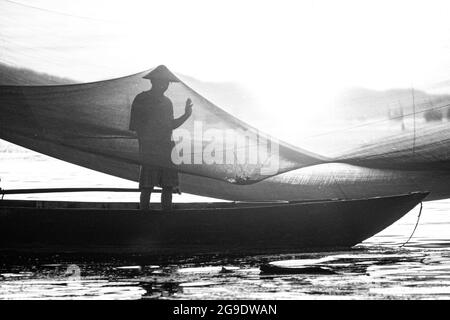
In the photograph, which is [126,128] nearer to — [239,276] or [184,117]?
[184,117]

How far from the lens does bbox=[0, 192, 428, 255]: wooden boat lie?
8.10 metres

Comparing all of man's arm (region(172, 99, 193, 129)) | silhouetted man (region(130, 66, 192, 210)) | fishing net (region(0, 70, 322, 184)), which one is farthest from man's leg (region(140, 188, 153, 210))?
man's arm (region(172, 99, 193, 129))

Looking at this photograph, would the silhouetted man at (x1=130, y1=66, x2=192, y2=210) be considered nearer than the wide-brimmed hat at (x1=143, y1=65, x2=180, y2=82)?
Yes

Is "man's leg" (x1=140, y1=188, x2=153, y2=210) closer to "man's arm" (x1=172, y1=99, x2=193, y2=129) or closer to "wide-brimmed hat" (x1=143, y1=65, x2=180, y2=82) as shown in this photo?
"man's arm" (x1=172, y1=99, x2=193, y2=129)

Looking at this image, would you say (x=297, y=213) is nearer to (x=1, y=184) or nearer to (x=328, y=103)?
(x=328, y=103)

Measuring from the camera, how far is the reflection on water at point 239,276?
6285mm

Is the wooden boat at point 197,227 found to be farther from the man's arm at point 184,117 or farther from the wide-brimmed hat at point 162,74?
the wide-brimmed hat at point 162,74

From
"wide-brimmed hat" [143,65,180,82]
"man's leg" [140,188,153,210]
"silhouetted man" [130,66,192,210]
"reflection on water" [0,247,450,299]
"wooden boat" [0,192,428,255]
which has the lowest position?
"reflection on water" [0,247,450,299]

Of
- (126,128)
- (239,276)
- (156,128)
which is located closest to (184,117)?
(156,128)

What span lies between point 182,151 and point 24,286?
2.15m

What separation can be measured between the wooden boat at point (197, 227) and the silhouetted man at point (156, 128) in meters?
0.29

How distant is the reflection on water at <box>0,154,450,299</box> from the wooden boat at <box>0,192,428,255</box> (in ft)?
0.54

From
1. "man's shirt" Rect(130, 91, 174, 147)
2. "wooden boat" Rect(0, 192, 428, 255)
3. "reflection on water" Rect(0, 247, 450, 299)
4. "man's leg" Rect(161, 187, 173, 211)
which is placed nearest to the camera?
"reflection on water" Rect(0, 247, 450, 299)

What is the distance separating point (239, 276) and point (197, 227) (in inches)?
48.7
